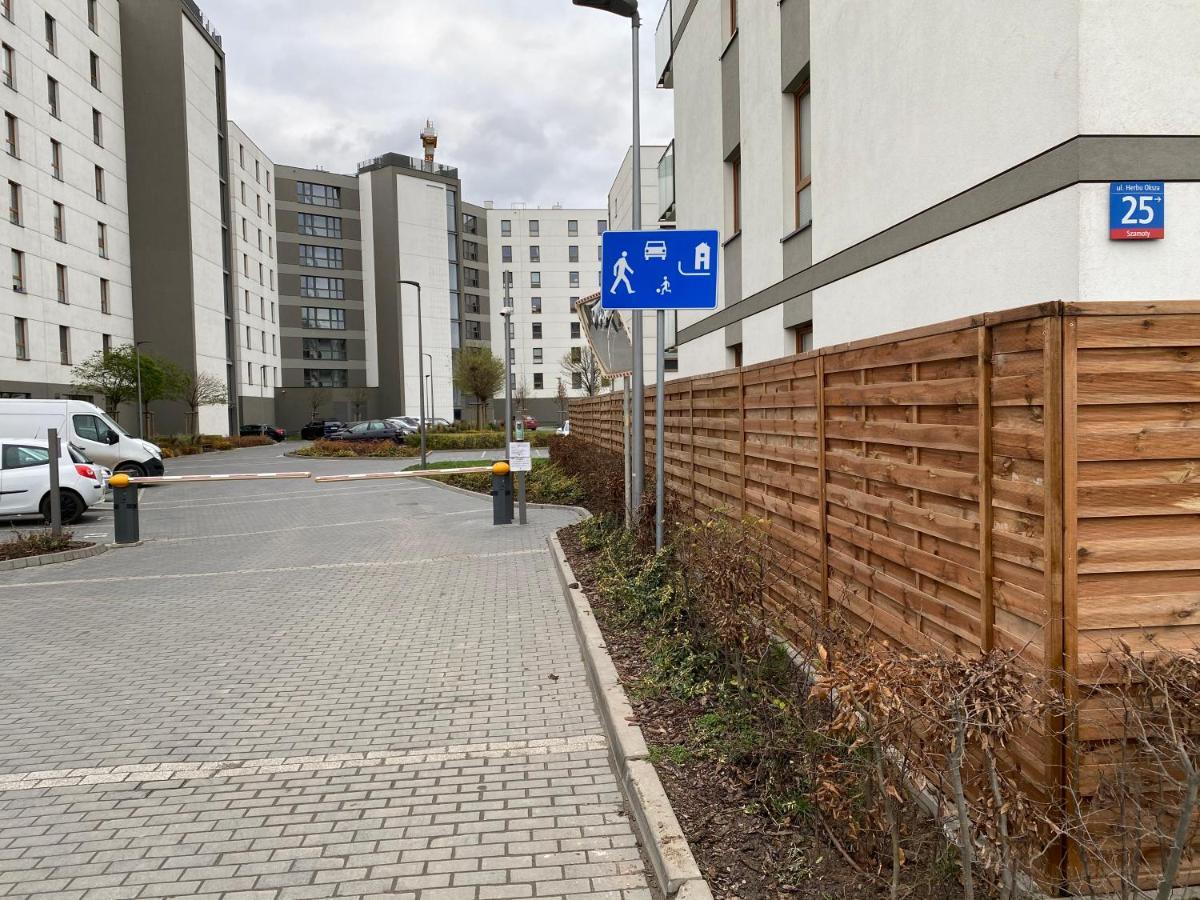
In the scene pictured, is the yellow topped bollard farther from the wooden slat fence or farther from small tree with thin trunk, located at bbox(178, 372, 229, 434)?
small tree with thin trunk, located at bbox(178, 372, 229, 434)

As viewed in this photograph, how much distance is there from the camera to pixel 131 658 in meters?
6.92

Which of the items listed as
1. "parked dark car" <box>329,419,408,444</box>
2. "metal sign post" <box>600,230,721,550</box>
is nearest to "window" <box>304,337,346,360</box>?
"parked dark car" <box>329,419,408,444</box>

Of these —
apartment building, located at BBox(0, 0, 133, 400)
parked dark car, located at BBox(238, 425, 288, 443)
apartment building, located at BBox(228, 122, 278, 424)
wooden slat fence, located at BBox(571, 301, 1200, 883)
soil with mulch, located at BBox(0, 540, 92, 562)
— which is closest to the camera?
wooden slat fence, located at BBox(571, 301, 1200, 883)

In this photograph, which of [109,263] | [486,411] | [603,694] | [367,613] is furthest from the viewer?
[486,411]

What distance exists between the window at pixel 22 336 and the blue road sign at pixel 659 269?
37624 millimetres

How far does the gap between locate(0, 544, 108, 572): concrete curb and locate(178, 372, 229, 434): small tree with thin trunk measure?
34.1 m

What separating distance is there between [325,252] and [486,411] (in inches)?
940

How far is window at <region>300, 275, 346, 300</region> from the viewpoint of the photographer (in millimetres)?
74938

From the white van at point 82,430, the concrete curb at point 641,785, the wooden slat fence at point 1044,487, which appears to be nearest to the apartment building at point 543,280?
the white van at point 82,430

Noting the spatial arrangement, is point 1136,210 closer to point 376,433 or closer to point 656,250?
point 656,250

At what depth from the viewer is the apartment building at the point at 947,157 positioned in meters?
5.83

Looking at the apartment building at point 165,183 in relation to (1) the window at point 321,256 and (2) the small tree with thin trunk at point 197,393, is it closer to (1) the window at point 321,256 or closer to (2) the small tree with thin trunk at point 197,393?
(2) the small tree with thin trunk at point 197,393

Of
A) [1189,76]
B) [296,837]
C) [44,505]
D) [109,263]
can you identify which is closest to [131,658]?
[296,837]

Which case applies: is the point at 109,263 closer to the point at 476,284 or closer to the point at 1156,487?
the point at 476,284
